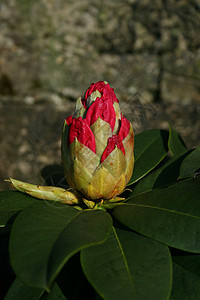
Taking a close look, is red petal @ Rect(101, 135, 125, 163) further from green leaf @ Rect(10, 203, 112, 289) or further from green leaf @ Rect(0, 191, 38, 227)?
green leaf @ Rect(0, 191, 38, 227)

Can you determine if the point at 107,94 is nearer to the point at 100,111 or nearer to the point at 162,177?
the point at 100,111

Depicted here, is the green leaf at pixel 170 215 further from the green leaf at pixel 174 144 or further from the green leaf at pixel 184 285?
the green leaf at pixel 174 144

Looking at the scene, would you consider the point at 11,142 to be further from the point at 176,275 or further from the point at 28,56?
the point at 176,275

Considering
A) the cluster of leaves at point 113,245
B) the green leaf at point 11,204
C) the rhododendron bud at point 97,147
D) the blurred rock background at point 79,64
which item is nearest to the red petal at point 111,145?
the rhododendron bud at point 97,147

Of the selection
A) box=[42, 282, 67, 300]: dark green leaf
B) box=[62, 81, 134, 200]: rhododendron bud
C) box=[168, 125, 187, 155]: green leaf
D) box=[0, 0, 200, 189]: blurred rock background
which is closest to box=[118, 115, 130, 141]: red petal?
box=[62, 81, 134, 200]: rhododendron bud

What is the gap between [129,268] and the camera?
0.60m

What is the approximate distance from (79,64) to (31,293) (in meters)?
1.79

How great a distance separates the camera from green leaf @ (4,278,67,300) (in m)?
0.71

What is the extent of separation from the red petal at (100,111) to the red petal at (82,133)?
0.02 metres

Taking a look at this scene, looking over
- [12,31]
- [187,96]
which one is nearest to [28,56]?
[12,31]

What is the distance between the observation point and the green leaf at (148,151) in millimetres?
956

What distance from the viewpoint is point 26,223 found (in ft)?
2.08

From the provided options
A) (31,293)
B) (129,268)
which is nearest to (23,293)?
(31,293)

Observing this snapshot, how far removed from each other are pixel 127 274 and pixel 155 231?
0.11 m
